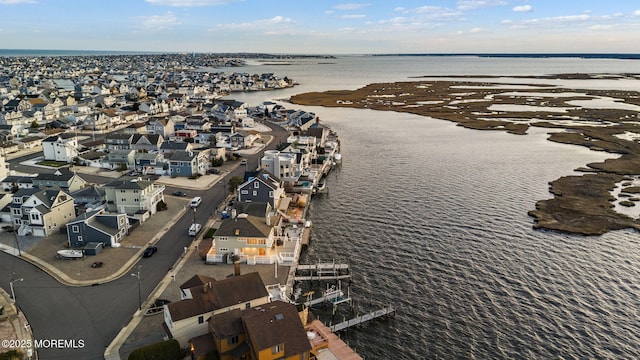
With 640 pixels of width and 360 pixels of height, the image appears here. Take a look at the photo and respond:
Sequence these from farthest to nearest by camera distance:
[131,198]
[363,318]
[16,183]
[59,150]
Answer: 1. [59,150]
2. [16,183]
3. [131,198]
4. [363,318]

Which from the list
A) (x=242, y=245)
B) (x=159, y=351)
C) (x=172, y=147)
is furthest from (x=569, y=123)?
(x=159, y=351)

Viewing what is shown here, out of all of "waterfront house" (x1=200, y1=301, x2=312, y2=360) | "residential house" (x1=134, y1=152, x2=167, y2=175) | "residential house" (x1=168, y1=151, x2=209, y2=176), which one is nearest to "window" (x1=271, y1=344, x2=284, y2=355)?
"waterfront house" (x1=200, y1=301, x2=312, y2=360)

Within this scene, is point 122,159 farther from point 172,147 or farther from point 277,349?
point 277,349

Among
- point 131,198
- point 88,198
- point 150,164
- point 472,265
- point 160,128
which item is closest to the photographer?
point 472,265

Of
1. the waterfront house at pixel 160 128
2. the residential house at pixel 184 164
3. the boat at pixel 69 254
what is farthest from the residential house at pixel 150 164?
the boat at pixel 69 254

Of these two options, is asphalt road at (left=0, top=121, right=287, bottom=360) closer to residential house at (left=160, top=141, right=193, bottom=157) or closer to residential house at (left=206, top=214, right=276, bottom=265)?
residential house at (left=206, top=214, right=276, bottom=265)

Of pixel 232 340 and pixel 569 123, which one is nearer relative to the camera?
pixel 232 340

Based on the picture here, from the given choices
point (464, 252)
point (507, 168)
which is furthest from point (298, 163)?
point (507, 168)

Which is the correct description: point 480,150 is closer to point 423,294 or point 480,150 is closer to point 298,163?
point 298,163
